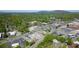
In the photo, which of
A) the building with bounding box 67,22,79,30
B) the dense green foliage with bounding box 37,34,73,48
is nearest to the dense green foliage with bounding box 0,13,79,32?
the building with bounding box 67,22,79,30

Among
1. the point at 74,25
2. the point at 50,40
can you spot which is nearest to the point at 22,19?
the point at 50,40

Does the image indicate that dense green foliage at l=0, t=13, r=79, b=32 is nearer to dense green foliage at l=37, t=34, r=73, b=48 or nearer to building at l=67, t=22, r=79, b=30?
building at l=67, t=22, r=79, b=30

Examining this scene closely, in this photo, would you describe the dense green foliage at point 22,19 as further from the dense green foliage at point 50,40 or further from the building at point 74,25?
the dense green foliage at point 50,40

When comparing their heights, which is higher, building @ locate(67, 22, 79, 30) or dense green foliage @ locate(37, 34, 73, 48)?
building @ locate(67, 22, 79, 30)

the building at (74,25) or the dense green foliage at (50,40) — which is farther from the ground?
the building at (74,25)

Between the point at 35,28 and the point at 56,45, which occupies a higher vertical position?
the point at 35,28

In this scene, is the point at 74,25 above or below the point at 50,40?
above

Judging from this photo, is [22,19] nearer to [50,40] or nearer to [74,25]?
[50,40]

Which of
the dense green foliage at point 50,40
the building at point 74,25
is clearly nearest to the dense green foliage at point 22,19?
the building at point 74,25
